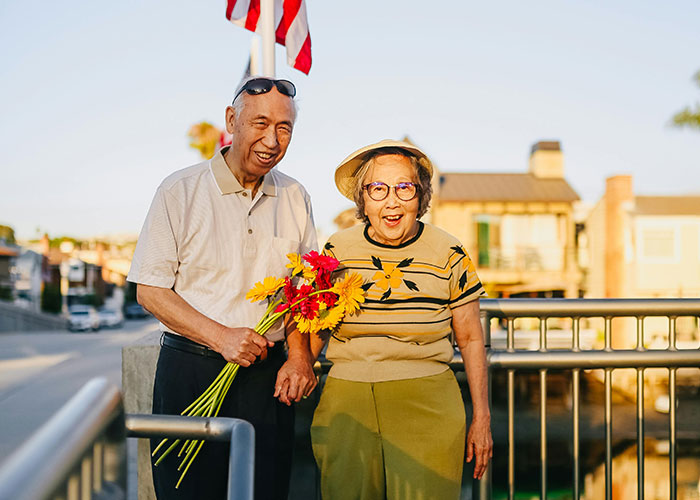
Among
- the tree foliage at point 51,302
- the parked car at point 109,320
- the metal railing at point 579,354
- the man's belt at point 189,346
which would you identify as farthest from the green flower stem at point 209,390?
the tree foliage at point 51,302

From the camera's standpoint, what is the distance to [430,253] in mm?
2389

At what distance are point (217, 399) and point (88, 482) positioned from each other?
1493mm

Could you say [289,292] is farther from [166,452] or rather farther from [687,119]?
[687,119]

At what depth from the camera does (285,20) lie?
18.9 feet

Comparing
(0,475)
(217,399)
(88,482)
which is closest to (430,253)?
(217,399)

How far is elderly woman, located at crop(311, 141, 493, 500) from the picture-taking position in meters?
2.30

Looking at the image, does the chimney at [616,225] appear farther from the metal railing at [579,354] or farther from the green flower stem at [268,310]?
the green flower stem at [268,310]

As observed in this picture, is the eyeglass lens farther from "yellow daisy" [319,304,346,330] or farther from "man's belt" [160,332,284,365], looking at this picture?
"man's belt" [160,332,284,365]

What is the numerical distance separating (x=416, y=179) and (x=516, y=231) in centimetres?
2894

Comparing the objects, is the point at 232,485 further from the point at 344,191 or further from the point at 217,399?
the point at 344,191

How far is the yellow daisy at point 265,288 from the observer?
221cm

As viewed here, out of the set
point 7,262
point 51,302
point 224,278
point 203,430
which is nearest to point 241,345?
point 224,278

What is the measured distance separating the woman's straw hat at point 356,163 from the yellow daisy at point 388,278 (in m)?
0.41

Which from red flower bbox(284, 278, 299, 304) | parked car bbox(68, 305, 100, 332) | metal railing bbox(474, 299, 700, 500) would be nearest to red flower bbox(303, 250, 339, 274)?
red flower bbox(284, 278, 299, 304)
